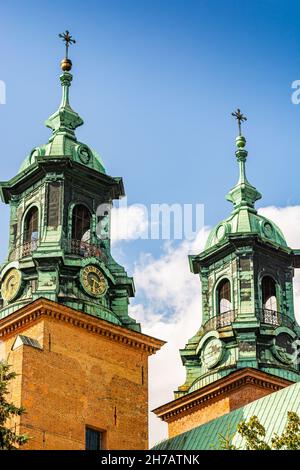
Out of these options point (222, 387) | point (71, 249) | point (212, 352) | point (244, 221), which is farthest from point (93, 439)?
point (244, 221)

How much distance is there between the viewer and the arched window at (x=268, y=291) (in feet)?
161

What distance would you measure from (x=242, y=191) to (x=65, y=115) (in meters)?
9.42

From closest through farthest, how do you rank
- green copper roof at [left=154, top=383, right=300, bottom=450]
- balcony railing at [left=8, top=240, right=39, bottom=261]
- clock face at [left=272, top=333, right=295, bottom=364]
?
green copper roof at [left=154, top=383, right=300, bottom=450]
balcony railing at [left=8, top=240, right=39, bottom=261]
clock face at [left=272, top=333, right=295, bottom=364]

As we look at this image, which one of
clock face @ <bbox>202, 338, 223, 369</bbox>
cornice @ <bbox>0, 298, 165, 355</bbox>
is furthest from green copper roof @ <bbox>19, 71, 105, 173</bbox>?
clock face @ <bbox>202, 338, 223, 369</bbox>

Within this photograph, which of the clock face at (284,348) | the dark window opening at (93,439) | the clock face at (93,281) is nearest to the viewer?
the dark window opening at (93,439)

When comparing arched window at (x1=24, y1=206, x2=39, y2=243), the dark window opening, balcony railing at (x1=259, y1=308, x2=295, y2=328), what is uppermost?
arched window at (x1=24, y1=206, x2=39, y2=243)

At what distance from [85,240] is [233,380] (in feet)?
24.7

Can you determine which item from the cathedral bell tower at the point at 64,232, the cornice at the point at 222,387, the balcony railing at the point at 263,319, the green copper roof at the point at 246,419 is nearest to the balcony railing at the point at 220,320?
the balcony railing at the point at 263,319

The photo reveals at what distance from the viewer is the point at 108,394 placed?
3972 cm

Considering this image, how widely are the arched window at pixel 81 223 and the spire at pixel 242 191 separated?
9847mm

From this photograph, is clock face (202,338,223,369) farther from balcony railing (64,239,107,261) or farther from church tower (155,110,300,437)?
balcony railing (64,239,107,261)

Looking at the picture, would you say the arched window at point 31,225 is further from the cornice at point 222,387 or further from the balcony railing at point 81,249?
the cornice at point 222,387

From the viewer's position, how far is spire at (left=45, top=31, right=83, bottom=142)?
147ft
